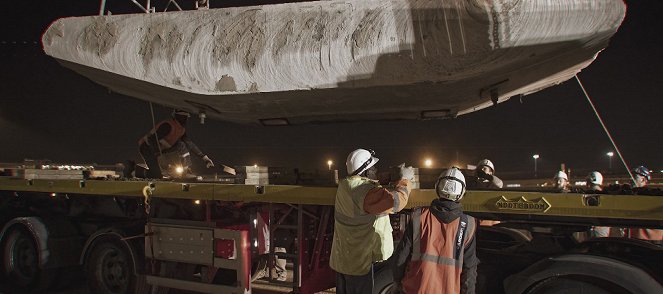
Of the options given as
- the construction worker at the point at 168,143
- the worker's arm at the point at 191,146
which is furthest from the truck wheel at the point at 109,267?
the worker's arm at the point at 191,146

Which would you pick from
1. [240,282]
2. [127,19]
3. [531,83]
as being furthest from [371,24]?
[240,282]

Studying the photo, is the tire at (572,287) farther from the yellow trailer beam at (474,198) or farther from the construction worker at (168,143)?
the construction worker at (168,143)

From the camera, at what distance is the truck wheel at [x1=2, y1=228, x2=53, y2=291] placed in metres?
7.02

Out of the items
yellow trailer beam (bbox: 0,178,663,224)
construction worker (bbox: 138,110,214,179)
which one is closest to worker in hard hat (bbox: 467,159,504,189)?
yellow trailer beam (bbox: 0,178,663,224)

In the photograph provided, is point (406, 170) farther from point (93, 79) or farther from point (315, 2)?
point (93, 79)

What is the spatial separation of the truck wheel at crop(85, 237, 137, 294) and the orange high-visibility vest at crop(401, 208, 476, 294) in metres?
4.11

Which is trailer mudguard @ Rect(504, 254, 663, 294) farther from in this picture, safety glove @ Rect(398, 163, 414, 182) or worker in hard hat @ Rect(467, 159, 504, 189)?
worker in hard hat @ Rect(467, 159, 504, 189)

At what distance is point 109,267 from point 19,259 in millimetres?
1926

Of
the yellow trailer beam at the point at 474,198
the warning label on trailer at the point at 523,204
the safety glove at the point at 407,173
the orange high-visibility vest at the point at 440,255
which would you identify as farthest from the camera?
the safety glove at the point at 407,173

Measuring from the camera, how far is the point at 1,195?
299 inches

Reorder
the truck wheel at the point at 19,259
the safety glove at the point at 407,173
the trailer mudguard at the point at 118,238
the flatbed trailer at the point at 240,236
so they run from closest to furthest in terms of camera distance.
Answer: the flatbed trailer at the point at 240,236
the safety glove at the point at 407,173
the trailer mudguard at the point at 118,238
the truck wheel at the point at 19,259

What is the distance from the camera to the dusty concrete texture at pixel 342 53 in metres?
3.84

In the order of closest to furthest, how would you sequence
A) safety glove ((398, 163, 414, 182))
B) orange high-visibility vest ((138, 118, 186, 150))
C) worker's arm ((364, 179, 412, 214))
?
worker's arm ((364, 179, 412, 214))
safety glove ((398, 163, 414, 182))
orange high-visibility vest ((138, 118, 186, 150))

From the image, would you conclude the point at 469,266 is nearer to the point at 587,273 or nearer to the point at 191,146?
the point at 587,273
